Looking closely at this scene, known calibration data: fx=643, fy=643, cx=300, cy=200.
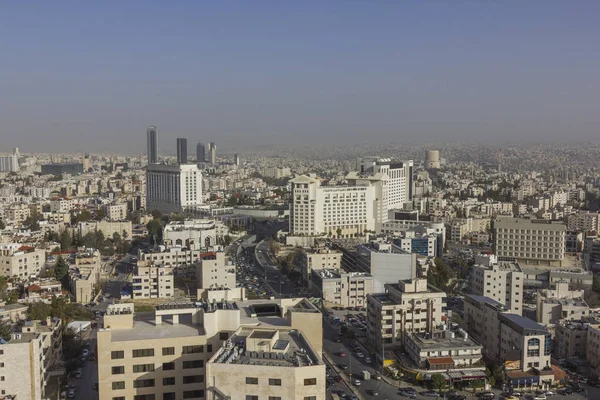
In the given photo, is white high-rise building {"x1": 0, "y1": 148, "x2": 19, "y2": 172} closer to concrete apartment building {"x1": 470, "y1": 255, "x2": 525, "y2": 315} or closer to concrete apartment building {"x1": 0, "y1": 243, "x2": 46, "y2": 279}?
concrete apartment building {"x1": 0, "y1": 243, "x2": 46, "y2": 279}

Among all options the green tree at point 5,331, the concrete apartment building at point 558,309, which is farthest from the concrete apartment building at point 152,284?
the concrete apartment building at point 558,309

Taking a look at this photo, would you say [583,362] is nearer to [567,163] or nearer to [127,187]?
[127,187]

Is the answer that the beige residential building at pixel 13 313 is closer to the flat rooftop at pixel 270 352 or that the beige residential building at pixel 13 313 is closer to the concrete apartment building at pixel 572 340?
the flat rooftop at pixel 270 352

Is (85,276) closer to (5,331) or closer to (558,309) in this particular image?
(5,331)

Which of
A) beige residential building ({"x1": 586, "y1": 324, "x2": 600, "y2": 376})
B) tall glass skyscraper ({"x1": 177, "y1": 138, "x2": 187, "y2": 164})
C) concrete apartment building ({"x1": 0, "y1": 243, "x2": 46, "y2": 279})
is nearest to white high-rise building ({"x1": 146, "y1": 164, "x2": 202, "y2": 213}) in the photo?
concrete apartment building ({"x1": 0, "y1": 243, "x2": 46, "y2": 279})

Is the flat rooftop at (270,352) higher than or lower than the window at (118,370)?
higher

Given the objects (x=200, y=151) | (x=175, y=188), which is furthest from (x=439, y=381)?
(x=200, y=151)
